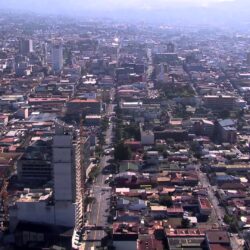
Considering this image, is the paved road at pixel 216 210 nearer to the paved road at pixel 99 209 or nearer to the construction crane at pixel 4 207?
the paved road at pixel 99 209

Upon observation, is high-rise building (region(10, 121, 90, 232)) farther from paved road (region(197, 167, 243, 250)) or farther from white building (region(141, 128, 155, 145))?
white building (region(141, 128, 155, 145))

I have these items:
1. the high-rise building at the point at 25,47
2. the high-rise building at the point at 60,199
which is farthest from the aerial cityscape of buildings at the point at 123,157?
the high-rise building at the point at 25,47

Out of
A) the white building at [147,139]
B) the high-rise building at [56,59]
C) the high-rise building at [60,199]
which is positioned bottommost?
the high-rise building at [56,59]

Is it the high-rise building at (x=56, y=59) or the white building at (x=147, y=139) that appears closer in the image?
the white building at (x=147, y=139)

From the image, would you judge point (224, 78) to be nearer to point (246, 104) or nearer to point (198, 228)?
point (246, 104)

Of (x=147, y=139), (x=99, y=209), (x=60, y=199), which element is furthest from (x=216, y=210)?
(x=147, y=139)

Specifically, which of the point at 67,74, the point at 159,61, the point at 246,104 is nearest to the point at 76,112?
the point at 246,104

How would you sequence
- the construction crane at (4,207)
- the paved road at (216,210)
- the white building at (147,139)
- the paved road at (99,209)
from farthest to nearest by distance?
the white building at (147,139) < the construction crane at (4,207) < the paved road at (99,209) < the paved road at (216,210)

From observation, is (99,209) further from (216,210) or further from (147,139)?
(147,139)
